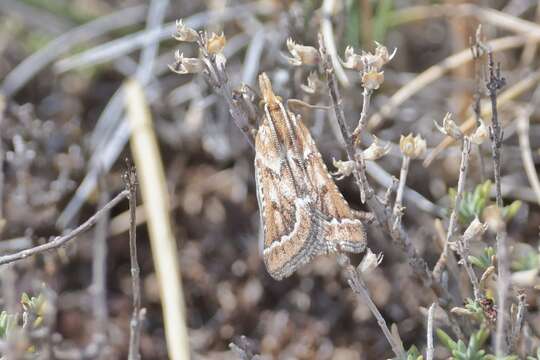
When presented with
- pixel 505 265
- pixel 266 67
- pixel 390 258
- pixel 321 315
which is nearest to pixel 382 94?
pixel 266 67

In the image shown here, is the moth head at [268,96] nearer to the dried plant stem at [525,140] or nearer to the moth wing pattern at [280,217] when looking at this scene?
the moth wing pattern at [280,217]

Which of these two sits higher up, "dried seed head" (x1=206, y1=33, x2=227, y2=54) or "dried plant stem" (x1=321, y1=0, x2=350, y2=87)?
"dried plant stem" (x1=321, y1=0, x2=350, y2=87)

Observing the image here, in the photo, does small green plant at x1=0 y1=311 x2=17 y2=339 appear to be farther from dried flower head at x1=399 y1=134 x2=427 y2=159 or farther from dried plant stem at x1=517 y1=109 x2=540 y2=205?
dried plant stem at x1=517 y1=109 x2=540 y2=205

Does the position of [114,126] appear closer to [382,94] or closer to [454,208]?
[382,94]

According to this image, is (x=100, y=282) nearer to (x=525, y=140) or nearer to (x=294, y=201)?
(x=294, y=201)

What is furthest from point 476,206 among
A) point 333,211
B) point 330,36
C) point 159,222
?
point 159,222

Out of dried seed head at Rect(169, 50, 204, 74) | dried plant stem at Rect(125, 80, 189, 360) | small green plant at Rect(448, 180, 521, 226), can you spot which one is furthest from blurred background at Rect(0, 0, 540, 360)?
dried seed head at Rect(169, 50, 204, 74)
